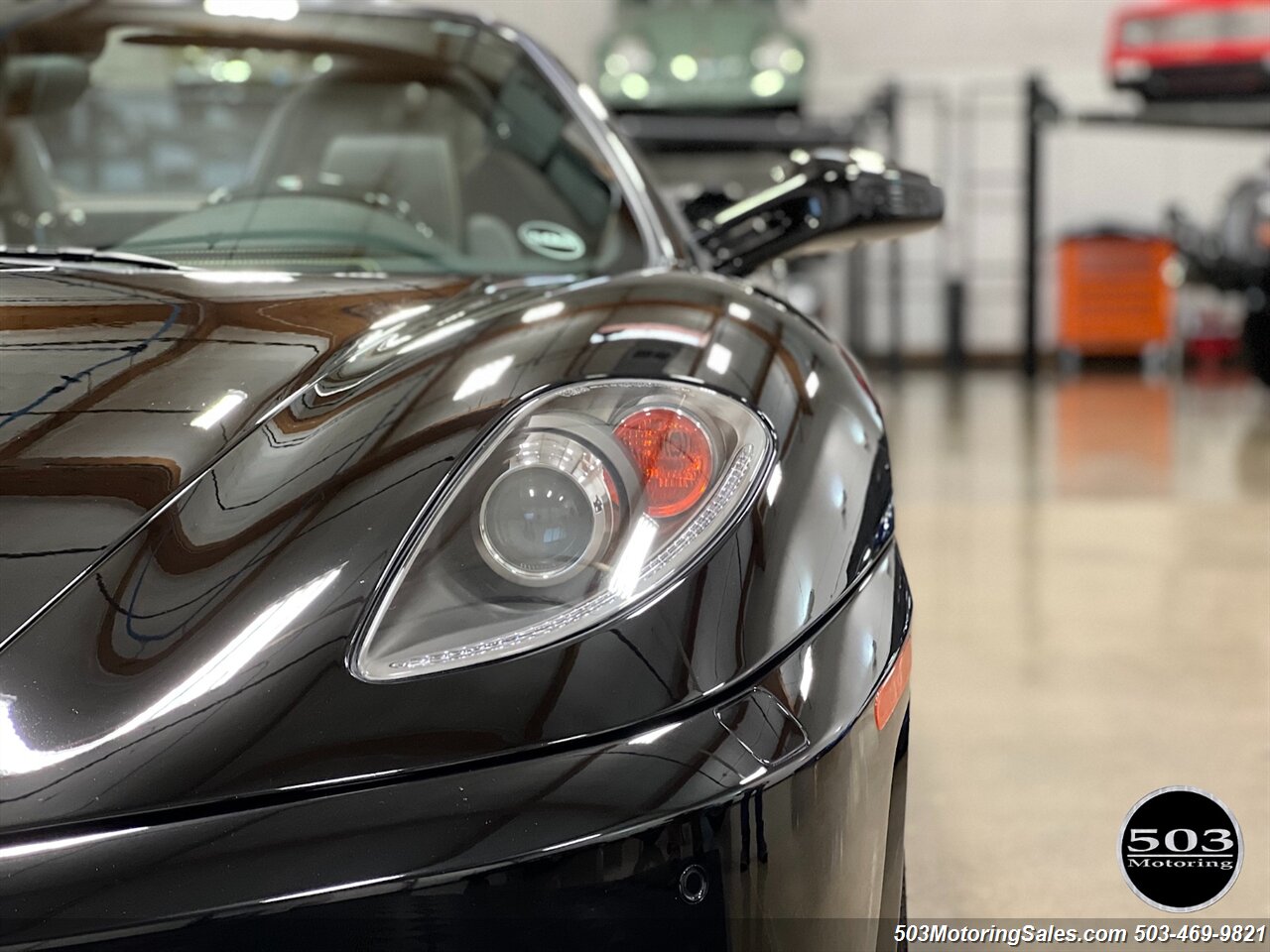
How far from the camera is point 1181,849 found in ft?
3.50

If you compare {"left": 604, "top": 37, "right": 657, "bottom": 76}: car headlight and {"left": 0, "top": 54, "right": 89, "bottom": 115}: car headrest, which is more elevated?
{"left": 604, "top": 37, "right": 657, "bottom": 76}: car headlight

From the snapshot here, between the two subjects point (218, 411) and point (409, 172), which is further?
point (409, 172)

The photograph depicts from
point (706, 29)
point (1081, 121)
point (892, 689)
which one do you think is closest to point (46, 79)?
point (892, 689)

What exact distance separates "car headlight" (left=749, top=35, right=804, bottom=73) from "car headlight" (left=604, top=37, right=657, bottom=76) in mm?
529

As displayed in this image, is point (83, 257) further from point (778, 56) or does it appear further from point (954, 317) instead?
point (954, 317)

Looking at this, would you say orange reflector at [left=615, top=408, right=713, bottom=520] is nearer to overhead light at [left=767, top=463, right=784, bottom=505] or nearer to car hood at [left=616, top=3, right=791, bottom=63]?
overhead light at [left=767, top=463, right=784, bottom=505]

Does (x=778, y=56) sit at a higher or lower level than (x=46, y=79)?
higher

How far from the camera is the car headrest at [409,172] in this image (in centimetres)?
148

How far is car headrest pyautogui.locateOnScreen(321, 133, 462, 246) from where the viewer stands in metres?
1.48

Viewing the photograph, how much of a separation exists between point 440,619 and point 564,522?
3.9 inches

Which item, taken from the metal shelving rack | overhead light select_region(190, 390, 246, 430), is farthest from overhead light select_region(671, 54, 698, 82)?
overhead light select_region(190, 390, 246, 430)

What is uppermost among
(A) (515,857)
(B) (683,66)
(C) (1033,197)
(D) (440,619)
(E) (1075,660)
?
(B) (683,66)

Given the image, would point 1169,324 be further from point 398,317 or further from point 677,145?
point 398,317

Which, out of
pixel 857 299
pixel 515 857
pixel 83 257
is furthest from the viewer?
pixel 857 299
